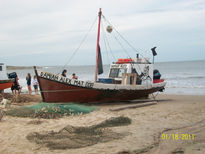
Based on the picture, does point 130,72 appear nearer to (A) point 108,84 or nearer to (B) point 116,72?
(B) point 116,72

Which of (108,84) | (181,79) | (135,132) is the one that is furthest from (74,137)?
(181,79)

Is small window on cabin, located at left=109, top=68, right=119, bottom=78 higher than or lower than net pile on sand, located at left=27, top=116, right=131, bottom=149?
higher

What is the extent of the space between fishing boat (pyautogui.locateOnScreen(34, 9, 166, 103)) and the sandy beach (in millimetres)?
1972

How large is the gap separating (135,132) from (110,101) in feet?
20.6

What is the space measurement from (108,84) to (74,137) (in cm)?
645

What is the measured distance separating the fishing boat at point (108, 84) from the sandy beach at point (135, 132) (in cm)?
197

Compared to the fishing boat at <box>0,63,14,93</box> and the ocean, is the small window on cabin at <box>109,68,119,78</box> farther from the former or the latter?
the fishing boat at <box>0,63,14,93</box>

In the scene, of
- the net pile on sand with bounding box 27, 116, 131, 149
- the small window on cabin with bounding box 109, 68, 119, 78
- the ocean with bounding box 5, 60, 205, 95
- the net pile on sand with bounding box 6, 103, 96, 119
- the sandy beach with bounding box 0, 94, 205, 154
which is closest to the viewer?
the sandy beach with bounding box 0, 94, 205, 154

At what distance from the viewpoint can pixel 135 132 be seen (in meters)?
7.40

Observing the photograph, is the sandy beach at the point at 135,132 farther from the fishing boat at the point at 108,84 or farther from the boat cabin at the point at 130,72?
the boat cabin at the point at 130,72

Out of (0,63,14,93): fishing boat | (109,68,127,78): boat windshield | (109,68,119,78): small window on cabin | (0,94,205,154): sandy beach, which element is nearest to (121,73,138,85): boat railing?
(109,68,127,78): boat windshield

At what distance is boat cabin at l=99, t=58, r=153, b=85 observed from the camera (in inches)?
554

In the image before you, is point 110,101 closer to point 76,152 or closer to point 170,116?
point 170,116

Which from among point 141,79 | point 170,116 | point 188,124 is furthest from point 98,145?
point 141,79
